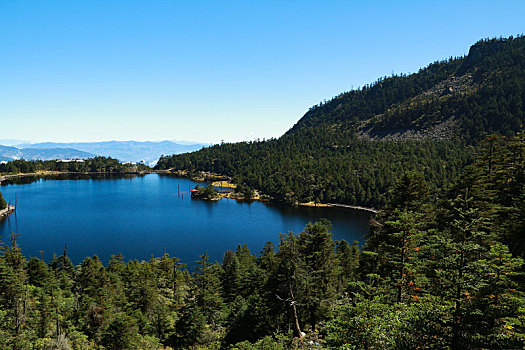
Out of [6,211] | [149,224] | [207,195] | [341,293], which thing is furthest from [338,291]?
[6,211]

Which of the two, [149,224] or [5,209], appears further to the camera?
[5,209]

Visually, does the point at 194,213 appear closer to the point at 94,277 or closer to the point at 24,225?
the point at 24,225

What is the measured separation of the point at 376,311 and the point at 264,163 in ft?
597

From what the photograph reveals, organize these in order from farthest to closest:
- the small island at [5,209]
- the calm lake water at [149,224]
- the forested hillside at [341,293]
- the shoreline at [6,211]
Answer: the small island at [5,209]
the shoreline at [6,211]
the calm lake water at [149,224]
the forested hillside at [341,293]

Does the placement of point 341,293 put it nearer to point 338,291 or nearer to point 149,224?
point 338,291

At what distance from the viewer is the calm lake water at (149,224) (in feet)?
241

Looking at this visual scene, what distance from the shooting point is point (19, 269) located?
42.9 metres

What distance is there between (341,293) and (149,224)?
258 feet

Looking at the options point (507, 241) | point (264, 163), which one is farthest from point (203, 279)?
point (264, 163)

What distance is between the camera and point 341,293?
108ft

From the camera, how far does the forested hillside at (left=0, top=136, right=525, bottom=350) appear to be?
37.3ft

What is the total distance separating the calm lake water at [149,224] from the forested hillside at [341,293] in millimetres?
24627

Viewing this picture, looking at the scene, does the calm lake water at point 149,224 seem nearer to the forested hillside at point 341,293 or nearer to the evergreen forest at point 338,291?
the evergreen forest at point 338,291

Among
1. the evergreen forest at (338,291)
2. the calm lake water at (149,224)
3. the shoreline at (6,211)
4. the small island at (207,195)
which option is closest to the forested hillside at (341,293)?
the evergreen forest at (338,291)
